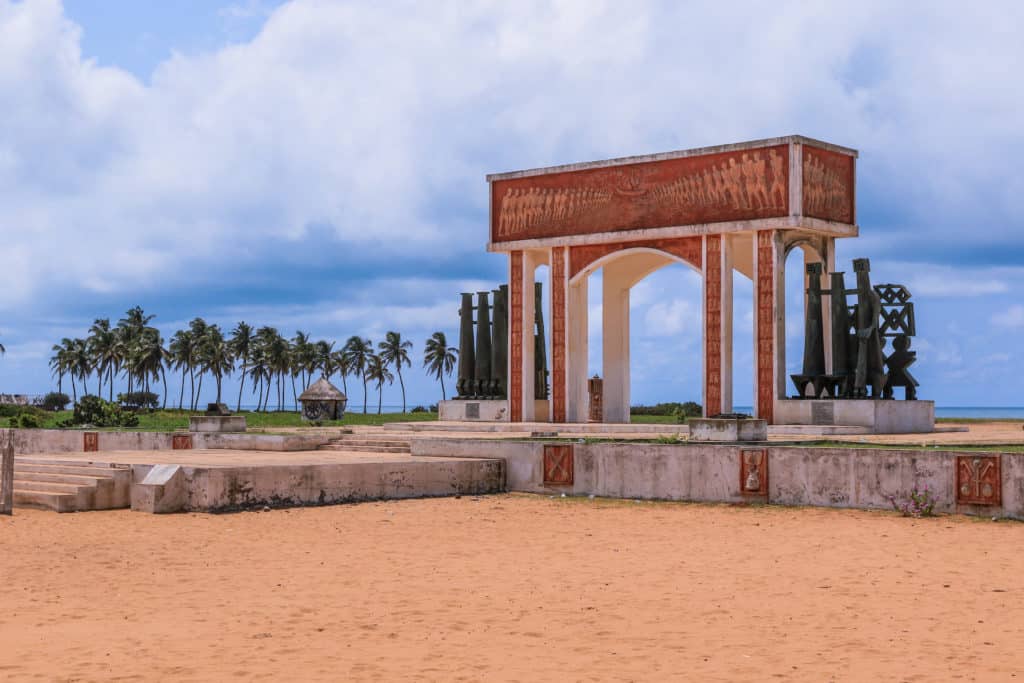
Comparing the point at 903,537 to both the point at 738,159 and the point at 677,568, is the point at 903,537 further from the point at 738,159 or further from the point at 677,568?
the point at 738,159

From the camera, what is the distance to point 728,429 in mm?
19688

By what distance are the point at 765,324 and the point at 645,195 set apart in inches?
178

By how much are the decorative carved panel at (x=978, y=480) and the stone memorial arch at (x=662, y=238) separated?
40.8ft

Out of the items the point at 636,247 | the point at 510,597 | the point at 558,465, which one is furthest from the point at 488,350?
the point at 510,597

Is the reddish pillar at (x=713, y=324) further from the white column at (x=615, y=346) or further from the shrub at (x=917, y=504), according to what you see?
the shrub at (x=917, y=504)

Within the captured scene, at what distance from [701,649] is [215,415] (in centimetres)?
1992

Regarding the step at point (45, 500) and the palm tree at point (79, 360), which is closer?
the step at point (45, 500)

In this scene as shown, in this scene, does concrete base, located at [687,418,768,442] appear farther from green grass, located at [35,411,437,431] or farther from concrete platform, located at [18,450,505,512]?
green grass, located at [35,411,437,431]

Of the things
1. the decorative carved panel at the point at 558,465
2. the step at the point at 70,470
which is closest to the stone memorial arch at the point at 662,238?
the decorative carved panel at the point at 558,465

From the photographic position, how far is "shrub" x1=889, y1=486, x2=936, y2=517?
55.1ft

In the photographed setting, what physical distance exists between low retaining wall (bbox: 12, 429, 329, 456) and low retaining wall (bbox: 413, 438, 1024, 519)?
3.57m

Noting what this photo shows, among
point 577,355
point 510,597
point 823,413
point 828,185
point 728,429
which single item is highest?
point 828,185

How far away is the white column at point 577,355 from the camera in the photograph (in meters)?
33.0

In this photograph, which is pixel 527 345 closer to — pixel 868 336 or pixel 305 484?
pixel 868 336
